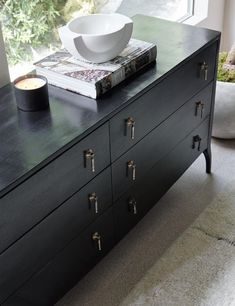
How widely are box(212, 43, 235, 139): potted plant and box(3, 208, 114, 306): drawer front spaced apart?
0.84m

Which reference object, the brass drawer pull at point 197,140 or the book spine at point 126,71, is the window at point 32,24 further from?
the brass drawer pull at point 197,140

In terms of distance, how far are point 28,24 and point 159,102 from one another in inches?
21.2

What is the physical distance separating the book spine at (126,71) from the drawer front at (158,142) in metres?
0.20

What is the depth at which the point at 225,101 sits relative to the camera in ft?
6.62

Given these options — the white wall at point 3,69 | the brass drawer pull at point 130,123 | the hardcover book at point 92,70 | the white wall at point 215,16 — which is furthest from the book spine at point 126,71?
the white wall at point 215,16

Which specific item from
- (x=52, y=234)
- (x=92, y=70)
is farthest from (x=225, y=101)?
(x=52, y=234)

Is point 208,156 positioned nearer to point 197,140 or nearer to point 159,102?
point 197,140

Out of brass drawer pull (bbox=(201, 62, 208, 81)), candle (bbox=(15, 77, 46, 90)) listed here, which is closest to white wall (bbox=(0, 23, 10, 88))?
candle (bbox=(15, 77, 46, 90))

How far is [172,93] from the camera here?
1524mm

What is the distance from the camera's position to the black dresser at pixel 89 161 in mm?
1115

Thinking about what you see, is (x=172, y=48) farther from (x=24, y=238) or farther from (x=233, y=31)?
(x=233, y=31)

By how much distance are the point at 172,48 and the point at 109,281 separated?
31.4 inches

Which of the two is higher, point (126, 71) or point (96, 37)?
point (96, 37)

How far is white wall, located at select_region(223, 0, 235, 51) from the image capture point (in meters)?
2.61
